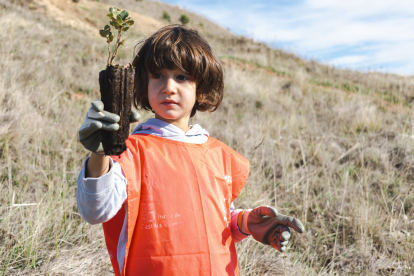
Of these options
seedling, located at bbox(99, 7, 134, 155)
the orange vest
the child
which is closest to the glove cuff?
the child

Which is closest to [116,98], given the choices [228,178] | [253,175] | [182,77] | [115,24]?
[115,24]

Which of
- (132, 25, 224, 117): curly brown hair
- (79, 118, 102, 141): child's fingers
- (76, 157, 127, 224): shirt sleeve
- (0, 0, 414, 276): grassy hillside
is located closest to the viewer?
(79, 118, 102, 141): child's fingers

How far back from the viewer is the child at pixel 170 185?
1.02 meters

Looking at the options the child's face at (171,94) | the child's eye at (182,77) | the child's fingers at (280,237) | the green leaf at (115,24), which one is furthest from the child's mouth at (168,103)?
the child's fingers at (280,237)

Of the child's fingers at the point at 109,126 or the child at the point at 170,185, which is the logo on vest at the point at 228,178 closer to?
the child at the point at 170,185

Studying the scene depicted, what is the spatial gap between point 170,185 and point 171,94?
434mm

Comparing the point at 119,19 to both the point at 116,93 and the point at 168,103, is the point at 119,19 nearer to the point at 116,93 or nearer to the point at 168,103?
the point at 116,93

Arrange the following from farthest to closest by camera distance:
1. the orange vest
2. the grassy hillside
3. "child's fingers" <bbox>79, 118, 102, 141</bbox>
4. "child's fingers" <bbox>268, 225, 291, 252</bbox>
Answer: the grassy hillside < "child's fingers" <bbox>268, 225, 291, 252</bbox> < the orange vest < "child's fingers" <bbox>79, 118, 102, 141</bbox>

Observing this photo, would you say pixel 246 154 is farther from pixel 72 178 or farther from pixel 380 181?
pixel 72 178

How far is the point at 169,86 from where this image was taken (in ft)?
4.49

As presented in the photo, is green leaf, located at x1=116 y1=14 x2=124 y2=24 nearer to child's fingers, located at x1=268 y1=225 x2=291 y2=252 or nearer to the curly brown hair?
the curly brown hair

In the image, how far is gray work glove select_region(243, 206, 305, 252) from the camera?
1.32 m

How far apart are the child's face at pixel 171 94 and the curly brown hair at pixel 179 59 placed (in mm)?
35

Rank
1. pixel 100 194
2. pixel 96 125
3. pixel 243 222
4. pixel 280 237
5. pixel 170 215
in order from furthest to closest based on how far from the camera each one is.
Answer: pixel 243 222 → pixel 280 237 → pixel 170 215 → pixel 100 194 → pixel 96 125
